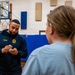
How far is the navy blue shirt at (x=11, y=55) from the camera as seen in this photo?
9.50ft

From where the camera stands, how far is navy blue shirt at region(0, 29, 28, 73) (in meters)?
2.90

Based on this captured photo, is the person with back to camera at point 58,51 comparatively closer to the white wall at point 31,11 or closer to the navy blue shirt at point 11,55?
the navy blue shirt at point 11,55

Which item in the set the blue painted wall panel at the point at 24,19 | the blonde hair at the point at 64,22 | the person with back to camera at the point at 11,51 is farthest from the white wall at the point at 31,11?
the blonde hair at the point at 64,22

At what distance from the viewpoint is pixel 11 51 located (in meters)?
2.84

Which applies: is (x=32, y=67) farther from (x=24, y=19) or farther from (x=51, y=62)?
(x=24, y=19)

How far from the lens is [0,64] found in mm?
2904

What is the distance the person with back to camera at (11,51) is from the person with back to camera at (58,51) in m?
1.85

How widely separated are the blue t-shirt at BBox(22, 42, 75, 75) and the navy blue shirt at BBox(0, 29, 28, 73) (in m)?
1.95

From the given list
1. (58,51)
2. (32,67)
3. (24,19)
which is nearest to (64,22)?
(58,51)

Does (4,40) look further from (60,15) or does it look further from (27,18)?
(27,18)

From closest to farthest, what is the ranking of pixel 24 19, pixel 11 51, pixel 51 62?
1. pixel 51 62
2. pixel 11 51
3. pixel 24 19

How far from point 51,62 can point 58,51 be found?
66 mm

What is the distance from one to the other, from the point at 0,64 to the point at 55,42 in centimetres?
202

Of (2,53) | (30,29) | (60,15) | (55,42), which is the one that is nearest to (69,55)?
(55,42)
